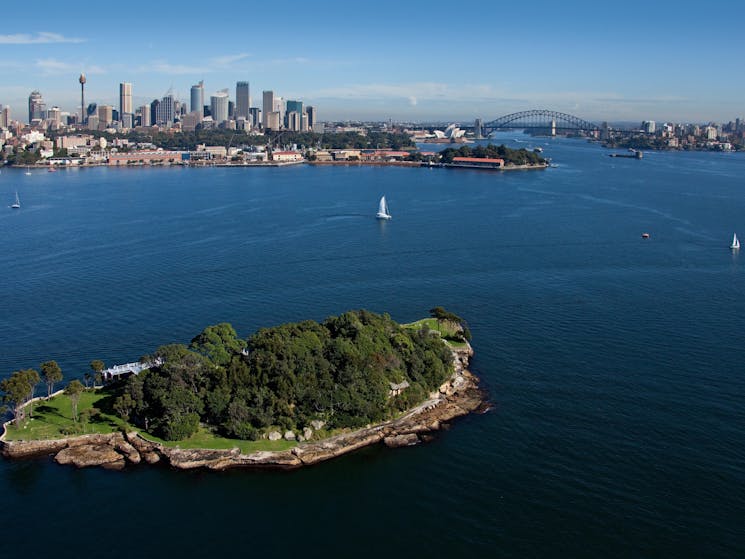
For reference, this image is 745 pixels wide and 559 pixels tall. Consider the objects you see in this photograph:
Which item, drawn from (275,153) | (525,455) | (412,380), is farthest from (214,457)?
(275,153)

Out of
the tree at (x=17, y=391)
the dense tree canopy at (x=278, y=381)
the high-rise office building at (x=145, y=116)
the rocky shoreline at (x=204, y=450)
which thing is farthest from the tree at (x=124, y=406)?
the high-rise office building at (x=145, y=116)

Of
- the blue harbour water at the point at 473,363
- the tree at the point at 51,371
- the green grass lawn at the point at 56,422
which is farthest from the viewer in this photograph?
the tree at the point at 51,371

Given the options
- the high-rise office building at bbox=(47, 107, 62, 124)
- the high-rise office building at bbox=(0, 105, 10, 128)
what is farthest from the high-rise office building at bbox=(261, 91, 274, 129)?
the high-rise office building at bbox=(0, 105, 10, 128)

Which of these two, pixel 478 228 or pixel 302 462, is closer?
pixel 302 462

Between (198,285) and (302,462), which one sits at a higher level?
(198,285)

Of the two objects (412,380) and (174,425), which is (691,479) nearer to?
(412,380)

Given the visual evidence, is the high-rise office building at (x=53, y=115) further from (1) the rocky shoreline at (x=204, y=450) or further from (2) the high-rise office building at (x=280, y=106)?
(1) the rocky shoreline at (x=204, y=450)

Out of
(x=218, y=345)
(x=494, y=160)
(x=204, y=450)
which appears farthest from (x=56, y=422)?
(x=494, y=160)
